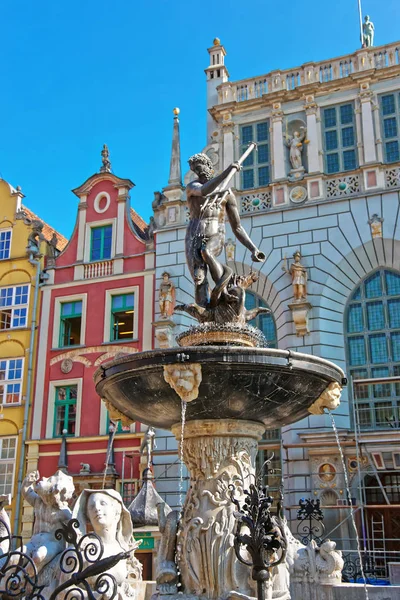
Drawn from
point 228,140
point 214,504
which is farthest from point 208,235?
point 228,140

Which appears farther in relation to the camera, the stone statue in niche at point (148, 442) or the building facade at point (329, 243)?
the stone statue in niche at point (148, 442)

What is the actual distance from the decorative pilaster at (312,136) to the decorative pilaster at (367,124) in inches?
61.0

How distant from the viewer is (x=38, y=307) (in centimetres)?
2588

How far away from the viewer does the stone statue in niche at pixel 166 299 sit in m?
23.2

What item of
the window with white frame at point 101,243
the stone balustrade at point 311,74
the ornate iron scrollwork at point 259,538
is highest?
the stone balustrade at point 311,74

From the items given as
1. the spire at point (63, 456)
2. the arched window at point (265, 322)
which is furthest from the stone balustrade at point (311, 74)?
the spire at point (63, 456)

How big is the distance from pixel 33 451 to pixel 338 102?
15932 mm

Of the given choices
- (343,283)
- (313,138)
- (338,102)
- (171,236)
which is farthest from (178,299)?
(338,102)

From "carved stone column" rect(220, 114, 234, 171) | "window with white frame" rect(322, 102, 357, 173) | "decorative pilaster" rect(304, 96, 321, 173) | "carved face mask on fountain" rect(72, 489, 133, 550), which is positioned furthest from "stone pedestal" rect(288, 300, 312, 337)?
"carved face mask on fountain" rect(72, 489, 133, 550)

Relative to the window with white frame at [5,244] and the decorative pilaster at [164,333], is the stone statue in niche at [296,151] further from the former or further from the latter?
the window with white frame at [5,244]

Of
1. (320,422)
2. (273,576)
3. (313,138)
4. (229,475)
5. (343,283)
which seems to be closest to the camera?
(273,576)

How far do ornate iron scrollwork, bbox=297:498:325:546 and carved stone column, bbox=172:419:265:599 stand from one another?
32.3ft

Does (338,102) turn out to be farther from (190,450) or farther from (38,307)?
A: (190,450)

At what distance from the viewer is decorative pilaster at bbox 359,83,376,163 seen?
22.3 meters
